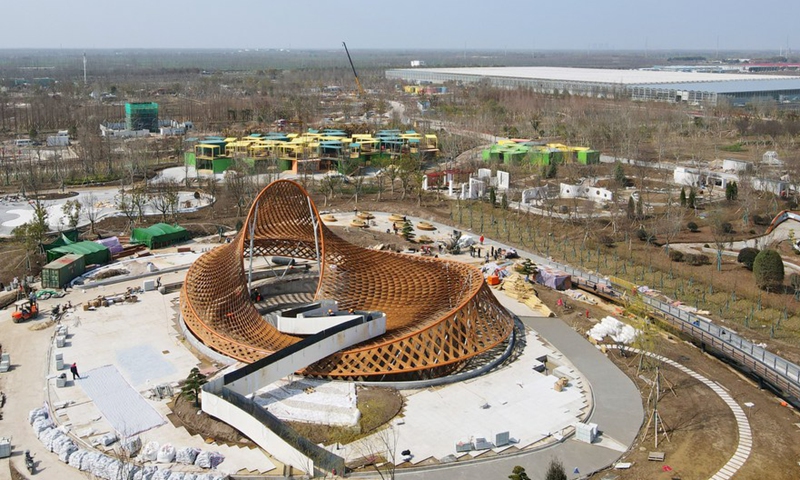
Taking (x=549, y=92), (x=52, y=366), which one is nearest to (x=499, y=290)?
(x=52, y=366)

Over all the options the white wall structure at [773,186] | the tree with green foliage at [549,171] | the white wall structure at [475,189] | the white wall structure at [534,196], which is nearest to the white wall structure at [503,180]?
the white wall structure at [475,189]

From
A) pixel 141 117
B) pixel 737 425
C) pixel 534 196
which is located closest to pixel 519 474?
pixel 737 425

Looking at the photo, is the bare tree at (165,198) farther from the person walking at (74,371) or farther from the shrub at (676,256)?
the shrub at (676,256)

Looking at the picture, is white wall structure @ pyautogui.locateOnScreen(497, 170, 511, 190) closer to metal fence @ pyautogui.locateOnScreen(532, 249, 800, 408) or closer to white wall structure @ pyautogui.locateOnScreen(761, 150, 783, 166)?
white wall structure @ pyautogui.locateOnScreen(761, 150, 783, 166)

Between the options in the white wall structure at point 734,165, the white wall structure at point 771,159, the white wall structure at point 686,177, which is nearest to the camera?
the white wall structure at point 686,177

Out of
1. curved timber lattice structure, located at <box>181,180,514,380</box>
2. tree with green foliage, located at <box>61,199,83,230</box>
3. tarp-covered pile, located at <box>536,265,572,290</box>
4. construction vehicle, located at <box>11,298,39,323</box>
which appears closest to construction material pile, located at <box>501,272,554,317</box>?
tarp-covered pile, located at <box>536,265,572,290</box>
